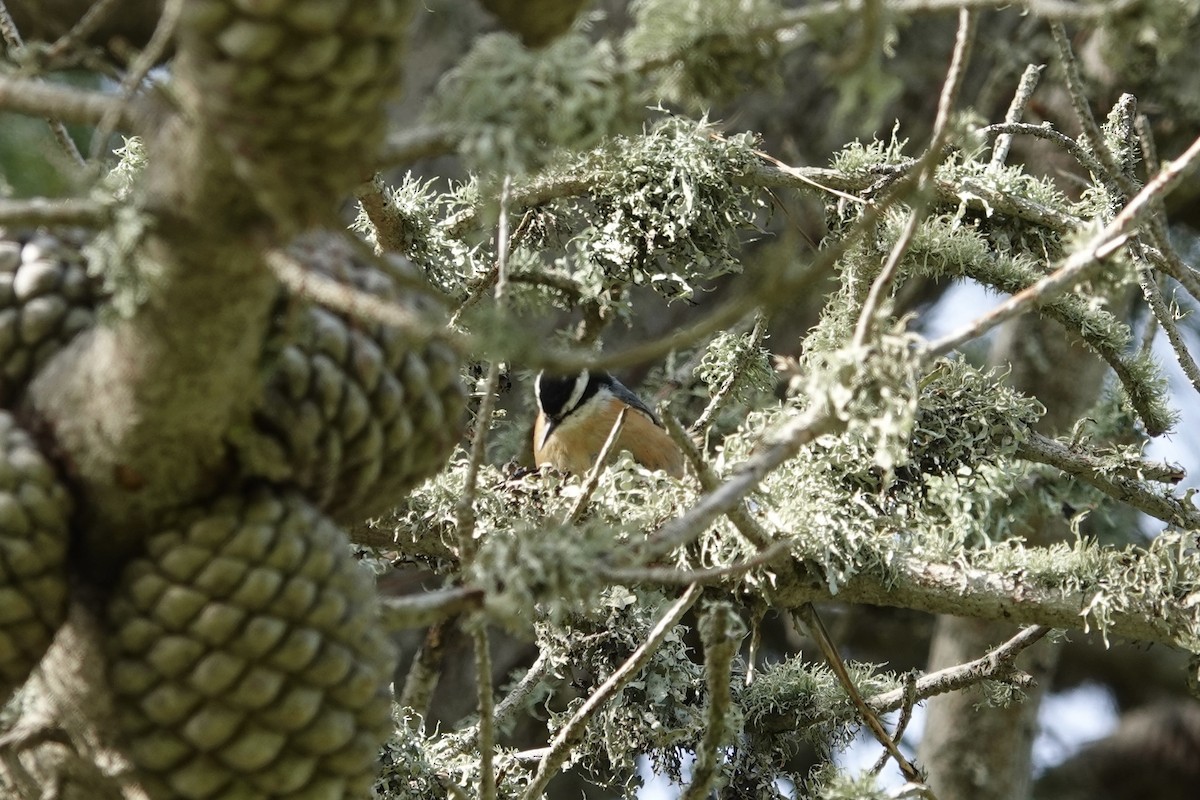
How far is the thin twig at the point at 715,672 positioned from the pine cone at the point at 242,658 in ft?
1.13

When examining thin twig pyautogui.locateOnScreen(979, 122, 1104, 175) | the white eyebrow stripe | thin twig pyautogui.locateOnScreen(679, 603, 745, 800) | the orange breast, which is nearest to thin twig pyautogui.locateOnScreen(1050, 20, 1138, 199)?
thin twig pyautogui.locateOnScreen(979, 122, 1104, 175)

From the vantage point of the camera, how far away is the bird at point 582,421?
3.70 meters

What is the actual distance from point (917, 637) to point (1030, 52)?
1945 mm

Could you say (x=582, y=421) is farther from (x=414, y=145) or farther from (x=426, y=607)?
(x=414, y=145)

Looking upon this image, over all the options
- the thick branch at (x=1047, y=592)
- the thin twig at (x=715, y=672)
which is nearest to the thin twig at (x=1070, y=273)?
the thin twig at (x=715, y=672)

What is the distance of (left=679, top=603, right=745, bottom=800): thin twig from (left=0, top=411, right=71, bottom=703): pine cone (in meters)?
0.56

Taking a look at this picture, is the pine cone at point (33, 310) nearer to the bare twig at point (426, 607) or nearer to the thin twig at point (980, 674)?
the bare twig at point (426, 607)

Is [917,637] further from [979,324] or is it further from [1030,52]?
[979,324]

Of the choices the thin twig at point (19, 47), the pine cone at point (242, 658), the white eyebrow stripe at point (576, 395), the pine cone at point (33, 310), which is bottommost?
the pine cone at point (242, 658)

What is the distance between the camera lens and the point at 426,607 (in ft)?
3.53

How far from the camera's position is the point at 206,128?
2.76 feet

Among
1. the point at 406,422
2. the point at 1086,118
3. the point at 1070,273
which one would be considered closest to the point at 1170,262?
the point at 1086,118

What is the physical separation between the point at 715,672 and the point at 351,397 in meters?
0.46

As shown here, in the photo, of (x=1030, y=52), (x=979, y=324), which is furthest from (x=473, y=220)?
(x=1030, y=52)
